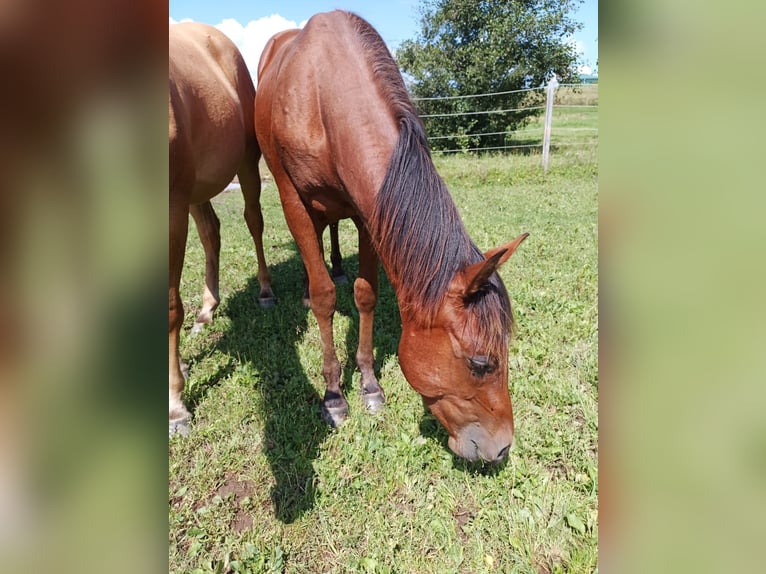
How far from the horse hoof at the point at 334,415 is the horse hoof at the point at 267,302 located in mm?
1736

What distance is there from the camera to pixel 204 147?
3.00 metres

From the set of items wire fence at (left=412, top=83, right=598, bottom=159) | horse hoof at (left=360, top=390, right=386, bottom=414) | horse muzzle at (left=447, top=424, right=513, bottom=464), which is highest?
wire fence at (left=412, top=83, right=598, bottom=159)

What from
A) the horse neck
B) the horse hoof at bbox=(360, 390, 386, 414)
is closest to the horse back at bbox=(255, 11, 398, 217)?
the horse neck

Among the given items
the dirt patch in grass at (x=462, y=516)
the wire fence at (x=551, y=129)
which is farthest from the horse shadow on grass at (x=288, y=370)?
the wire fence at (x=551, y=129)

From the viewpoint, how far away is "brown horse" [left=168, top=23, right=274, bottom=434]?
98.0 inches

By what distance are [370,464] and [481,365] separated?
0.91m

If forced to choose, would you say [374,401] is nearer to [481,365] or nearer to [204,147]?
[481,365]

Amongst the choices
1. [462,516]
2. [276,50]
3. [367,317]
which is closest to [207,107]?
[276,50]

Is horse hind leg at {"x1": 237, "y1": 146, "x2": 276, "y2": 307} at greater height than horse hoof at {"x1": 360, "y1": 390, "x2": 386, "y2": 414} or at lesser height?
greater

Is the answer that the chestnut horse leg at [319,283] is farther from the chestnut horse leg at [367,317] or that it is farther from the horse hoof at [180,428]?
the horse hoof at [180,428]

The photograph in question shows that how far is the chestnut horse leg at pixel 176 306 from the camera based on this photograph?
2475 millimetres

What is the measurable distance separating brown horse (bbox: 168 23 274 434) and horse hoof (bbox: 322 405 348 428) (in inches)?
31.0

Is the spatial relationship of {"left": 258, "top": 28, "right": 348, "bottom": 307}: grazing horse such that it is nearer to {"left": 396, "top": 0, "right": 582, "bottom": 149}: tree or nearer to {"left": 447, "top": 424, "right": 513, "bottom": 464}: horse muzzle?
{"left": 447, "top": 424, "right": 513, "bottom": 464}: horse muzzle
